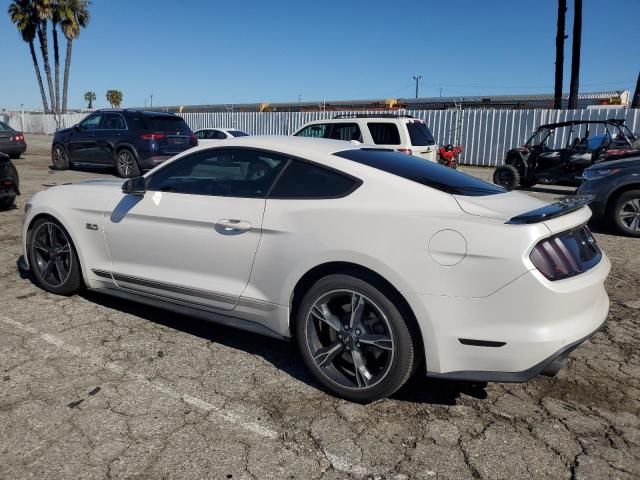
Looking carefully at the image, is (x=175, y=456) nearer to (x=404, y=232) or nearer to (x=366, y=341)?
(x=366, y=341)

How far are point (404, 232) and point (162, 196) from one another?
184 centimetres

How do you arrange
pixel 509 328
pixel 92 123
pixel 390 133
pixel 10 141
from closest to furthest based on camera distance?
pixel 509 328 → pixel 390 133 → pixel 92 123 → pixel 10 141


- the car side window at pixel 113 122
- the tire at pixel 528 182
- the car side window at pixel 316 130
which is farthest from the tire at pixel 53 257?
the tire at pixel 528 182

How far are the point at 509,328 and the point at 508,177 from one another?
36.7ft

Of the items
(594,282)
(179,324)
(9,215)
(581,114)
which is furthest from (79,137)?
(581,114)

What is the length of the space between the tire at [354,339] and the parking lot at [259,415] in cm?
14

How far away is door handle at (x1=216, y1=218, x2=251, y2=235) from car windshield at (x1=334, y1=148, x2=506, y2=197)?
2.38ft

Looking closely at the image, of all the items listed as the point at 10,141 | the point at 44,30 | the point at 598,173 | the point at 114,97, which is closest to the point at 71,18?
the point at 44,30

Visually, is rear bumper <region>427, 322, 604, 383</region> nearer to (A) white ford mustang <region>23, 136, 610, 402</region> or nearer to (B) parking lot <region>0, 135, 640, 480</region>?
(A) white ford mustang <region>23, 136, 610, 402</region>

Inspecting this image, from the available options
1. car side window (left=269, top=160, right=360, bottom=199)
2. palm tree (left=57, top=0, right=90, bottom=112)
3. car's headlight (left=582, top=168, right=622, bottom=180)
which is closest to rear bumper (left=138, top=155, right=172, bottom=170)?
car's headlight (left=582, top=168, right=622, bottom=180)

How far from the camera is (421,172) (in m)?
3.26

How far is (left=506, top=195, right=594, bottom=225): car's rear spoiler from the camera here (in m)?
2.59

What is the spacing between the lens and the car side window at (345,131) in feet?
36.5

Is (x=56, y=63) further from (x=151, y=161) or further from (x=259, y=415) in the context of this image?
(x=259, y=415)
